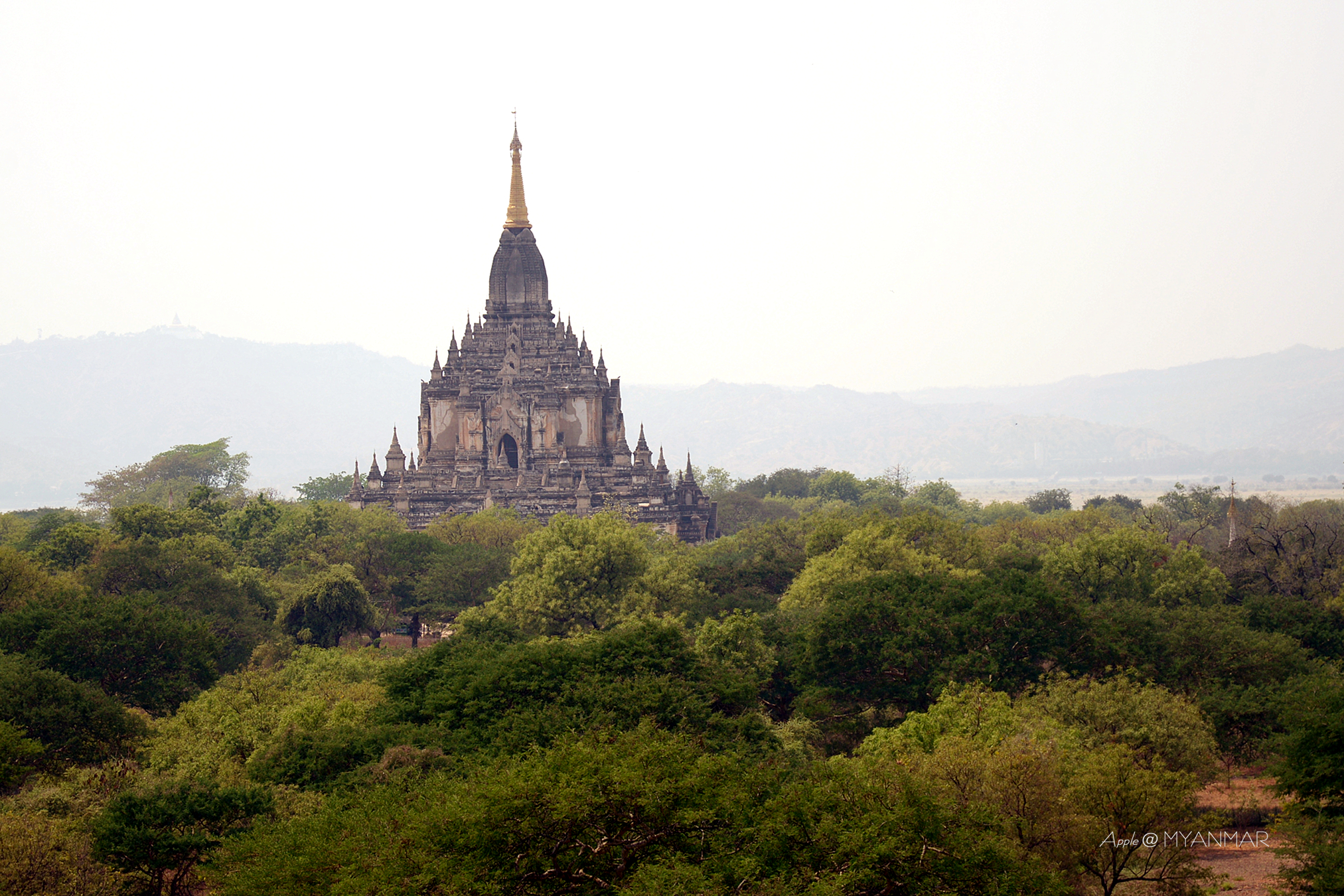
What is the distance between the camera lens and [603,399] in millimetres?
104750

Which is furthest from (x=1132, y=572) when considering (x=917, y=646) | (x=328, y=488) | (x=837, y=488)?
(x=328, y=488)

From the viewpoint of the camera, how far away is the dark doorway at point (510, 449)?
102m

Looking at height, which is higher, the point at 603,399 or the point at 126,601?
the point at 603,399

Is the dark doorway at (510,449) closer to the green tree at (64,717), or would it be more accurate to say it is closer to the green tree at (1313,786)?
the green tree at (64,717)

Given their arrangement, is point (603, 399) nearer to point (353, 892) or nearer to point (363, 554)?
point (363, 554)

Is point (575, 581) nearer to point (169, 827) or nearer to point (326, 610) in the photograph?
point (326, 610)

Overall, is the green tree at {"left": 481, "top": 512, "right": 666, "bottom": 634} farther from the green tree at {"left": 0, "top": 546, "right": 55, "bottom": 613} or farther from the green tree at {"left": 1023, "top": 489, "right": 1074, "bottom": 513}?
the green tree at {"left": 1023, "top": 489, "right": 1074, "bottom": 513}

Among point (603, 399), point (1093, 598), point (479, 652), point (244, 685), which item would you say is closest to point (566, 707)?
point (479, 652)

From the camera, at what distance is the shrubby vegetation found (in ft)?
87.9

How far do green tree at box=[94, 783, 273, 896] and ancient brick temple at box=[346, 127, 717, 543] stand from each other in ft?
207

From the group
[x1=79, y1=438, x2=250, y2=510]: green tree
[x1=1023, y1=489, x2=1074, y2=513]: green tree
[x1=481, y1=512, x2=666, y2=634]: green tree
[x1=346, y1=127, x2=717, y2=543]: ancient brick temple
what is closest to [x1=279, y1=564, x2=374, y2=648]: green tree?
[x1=481, y1=512, x2=666, y2=634]: green tree

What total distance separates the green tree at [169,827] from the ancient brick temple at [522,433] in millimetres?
63027

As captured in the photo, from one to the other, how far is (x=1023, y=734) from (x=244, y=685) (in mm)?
24202

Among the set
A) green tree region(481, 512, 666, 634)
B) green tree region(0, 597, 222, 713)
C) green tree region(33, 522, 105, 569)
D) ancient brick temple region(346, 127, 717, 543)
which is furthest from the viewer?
ancient brick temple region(346, 127, 717, 543)
